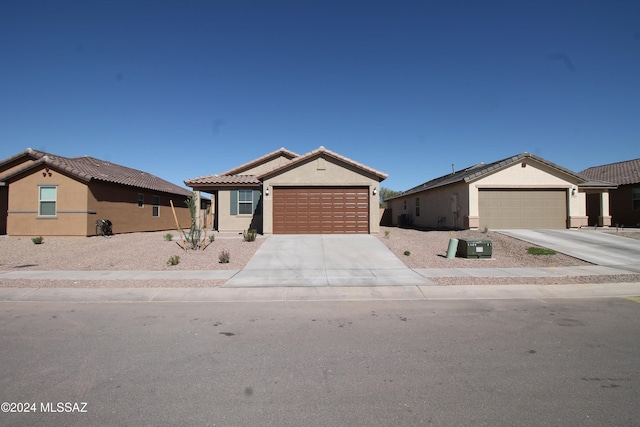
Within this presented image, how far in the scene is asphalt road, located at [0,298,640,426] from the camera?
3.44 meters

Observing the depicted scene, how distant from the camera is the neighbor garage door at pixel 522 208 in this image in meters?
20.6

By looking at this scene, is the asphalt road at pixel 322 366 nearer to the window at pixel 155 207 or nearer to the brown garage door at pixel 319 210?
the brown garage door at pixel 319 210

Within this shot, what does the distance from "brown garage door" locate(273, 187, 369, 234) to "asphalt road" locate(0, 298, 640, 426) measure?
11949 millimetres

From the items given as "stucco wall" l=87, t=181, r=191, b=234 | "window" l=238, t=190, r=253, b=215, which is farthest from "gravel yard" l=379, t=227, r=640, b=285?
"stucco wall" l=87, t=181, r=191, b=234

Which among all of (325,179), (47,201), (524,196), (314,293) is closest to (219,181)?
(325,179)

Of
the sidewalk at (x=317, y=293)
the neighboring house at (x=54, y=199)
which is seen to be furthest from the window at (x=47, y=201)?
the sidewalk at (x=317, y=293)

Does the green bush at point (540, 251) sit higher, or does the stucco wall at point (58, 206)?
the stucco wall at point (58, 206)

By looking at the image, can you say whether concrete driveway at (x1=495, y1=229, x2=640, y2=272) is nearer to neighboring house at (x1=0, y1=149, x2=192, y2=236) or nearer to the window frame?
neighboring house at (x1=0, y1=149, x2=192, y2=236)

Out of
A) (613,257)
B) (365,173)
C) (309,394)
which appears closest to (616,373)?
(309,394)

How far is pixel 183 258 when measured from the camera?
12.9 m

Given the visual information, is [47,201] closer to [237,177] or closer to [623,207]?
[237,177]

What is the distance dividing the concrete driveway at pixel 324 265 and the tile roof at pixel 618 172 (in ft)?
64.6

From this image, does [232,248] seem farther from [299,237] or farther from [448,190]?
[448,190]

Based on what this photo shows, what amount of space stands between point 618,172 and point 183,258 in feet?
101
